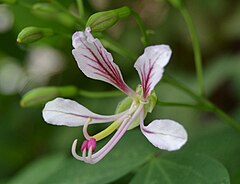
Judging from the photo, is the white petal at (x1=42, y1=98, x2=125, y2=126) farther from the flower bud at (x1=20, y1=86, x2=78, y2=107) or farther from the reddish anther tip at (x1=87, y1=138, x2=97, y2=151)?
the flower bud at (x1=20, y1=86, x2=78, y2=107)

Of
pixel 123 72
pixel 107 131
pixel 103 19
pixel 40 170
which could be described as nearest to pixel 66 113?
pixel 107 131

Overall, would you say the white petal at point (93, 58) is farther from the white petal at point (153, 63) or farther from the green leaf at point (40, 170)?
the green leaf at point (40, 170)

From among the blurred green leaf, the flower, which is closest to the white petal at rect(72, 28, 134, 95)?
the flower

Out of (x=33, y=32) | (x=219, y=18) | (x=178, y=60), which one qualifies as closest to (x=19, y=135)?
(x=178, y=60)

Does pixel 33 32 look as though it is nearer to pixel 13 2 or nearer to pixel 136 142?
pixel 13 2

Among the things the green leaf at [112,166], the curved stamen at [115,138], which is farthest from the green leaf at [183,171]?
the curved stamen at [115,138]

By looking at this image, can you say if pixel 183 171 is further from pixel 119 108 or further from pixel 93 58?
pixel 93 58

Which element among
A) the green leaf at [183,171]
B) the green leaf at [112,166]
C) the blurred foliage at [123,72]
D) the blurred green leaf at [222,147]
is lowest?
the blurred foliage at [123,72]
